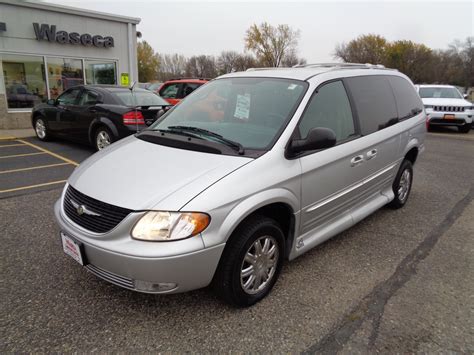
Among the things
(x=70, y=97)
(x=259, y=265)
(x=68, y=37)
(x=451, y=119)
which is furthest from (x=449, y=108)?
(x=68, y=37)

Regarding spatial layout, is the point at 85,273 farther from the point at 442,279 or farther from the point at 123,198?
the point at 442,279

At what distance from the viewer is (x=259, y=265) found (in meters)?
2.76

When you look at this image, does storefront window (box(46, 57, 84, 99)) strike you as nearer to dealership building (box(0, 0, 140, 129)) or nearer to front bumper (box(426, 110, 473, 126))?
dealership building (box(0, 0, 140, 129))

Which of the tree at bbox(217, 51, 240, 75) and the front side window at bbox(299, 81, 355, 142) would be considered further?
the tree at bbox(217, 51, 240, 75)

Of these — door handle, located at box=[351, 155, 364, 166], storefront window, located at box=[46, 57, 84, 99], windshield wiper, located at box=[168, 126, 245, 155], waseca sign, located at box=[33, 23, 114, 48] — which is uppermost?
waseca sign, located at box=[33, 23, 114, 48]

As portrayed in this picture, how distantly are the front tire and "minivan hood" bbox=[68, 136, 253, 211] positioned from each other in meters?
0.44

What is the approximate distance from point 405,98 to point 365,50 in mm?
68625

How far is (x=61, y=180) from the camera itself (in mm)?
6047

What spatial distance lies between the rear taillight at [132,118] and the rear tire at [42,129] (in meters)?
3.34

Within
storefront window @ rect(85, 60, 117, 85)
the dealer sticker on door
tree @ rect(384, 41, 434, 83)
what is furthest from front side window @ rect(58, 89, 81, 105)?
tree @ rect(384, 41, 434, 83)

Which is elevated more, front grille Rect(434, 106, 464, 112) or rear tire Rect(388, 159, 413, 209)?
front grille Rect(434, 106, 464, 112)

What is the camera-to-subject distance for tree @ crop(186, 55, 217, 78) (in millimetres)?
76838

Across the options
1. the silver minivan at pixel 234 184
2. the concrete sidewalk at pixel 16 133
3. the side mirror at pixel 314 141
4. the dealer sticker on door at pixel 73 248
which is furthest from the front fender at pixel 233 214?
the concrete sidewalk at pixel 16 133

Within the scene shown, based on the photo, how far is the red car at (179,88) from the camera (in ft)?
34.2
